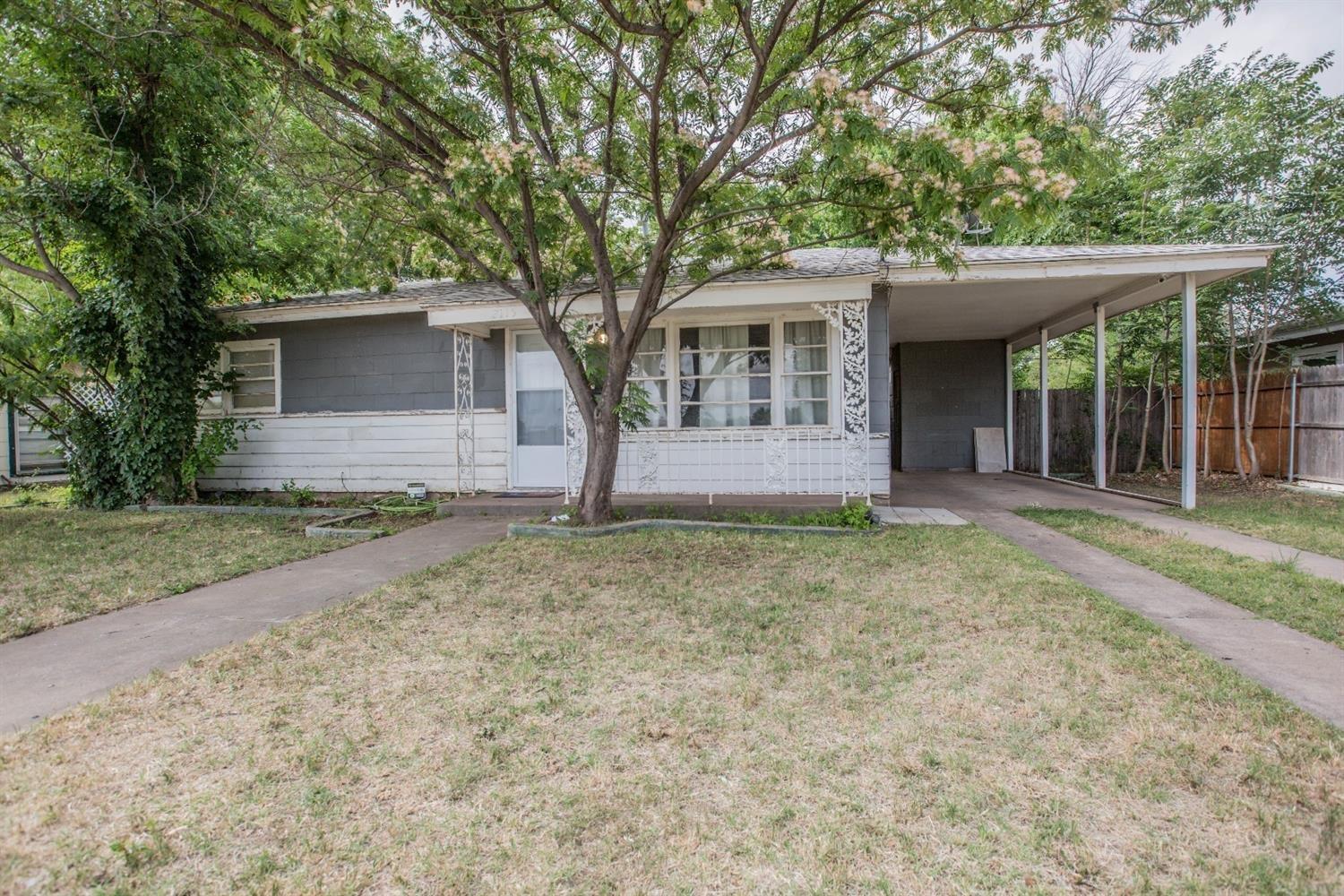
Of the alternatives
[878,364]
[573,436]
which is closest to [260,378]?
[573,436]

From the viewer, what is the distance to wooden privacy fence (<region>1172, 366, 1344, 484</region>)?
9.09m

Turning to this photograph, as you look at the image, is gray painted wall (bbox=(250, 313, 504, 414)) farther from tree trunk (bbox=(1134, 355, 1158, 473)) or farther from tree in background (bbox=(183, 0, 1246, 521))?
tree trunk (bbox=(1134, 355, 1158, 473))

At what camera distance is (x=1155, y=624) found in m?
3.67

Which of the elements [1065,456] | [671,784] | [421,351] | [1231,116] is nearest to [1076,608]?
[671,784]

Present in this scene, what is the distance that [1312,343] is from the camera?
1220 cm

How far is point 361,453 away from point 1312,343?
1652cm

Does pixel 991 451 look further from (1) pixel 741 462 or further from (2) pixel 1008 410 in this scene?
(1) pixel 741 462

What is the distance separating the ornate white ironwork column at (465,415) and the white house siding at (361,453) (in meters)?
0.09

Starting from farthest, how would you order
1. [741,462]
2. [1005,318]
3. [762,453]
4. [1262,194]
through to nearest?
[1005,318] < [1262,194] < [741,462] < [762,453]

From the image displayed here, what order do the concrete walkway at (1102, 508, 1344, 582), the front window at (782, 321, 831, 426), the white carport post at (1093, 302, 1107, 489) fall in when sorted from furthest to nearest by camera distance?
the white carport post at (1093, 302, 1107, 489)
the front window at (782, 321, 831, 426)
the concrete walkway at (1102, 508, 1344, 582)

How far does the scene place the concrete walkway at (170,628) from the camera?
303cm

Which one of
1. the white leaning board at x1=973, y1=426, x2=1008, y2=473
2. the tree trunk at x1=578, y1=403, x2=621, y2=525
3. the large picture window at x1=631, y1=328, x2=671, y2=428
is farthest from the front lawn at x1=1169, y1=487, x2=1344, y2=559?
the tree trunk at x1=578, y1=403, x2=621, y2=525

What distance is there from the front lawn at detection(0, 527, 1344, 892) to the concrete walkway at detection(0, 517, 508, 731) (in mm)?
304

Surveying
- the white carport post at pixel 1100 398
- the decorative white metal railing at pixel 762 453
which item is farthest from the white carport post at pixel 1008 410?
the decorative white metal railing at pixel 762 453
